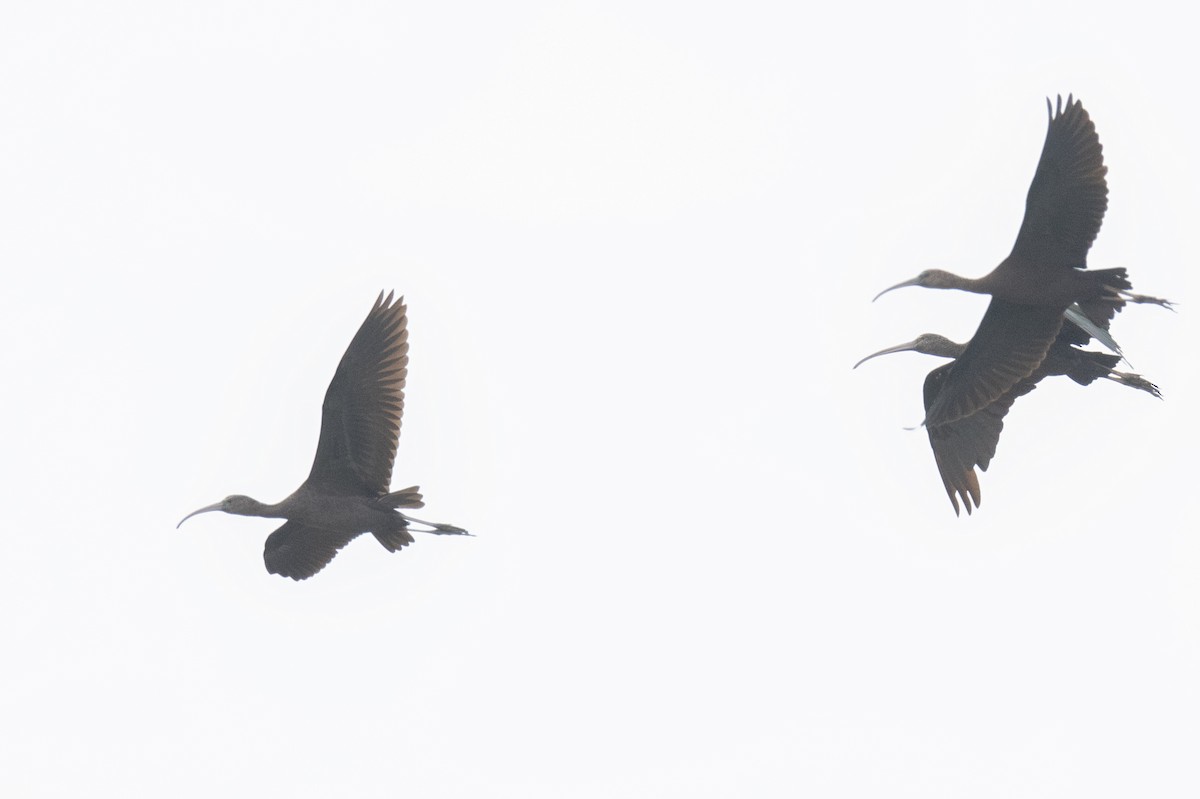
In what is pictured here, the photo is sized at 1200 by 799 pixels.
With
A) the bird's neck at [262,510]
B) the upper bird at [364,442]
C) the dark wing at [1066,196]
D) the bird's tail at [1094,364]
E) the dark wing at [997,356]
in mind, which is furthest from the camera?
the bird's tail at [1094,364]

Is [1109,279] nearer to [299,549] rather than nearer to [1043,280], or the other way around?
[1043,280]

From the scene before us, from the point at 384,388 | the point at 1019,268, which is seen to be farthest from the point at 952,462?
the point at 384,388

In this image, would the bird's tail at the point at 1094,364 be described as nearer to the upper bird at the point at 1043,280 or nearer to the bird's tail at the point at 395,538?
the upper bird at the point at 1043,280

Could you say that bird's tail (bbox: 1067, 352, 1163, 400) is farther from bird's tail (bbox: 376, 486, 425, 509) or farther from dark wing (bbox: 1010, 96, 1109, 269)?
bird's tail (bbox: 376, 486, 425, 509)

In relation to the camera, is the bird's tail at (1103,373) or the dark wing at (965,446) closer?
the bird's tail at (1103,373)

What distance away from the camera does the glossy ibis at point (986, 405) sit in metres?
23.3

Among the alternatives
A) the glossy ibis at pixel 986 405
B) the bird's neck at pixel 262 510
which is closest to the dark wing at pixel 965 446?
the glossy ibis at pixel 986 405

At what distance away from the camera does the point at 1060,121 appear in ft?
67.6

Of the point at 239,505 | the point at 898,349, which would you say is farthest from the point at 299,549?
the point at 898,349

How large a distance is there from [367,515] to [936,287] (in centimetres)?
641

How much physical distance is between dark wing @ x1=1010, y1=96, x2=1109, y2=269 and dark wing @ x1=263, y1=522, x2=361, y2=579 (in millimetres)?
7928

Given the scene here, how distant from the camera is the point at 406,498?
71.8 feet

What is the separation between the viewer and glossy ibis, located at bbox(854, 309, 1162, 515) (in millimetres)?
23328

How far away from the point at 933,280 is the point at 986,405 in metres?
1.48
